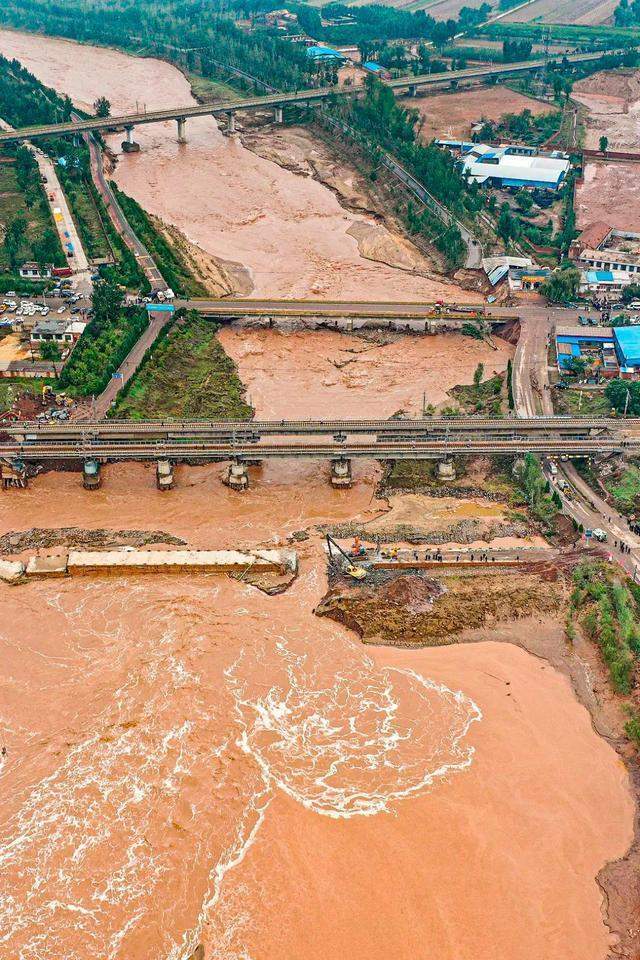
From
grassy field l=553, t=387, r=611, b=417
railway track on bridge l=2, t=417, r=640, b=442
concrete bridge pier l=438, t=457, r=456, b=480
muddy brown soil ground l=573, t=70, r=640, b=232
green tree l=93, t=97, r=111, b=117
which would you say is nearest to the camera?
concrete bridge pier l=438, t=457, r=456, b=480

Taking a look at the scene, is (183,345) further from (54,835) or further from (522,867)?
(522,867)

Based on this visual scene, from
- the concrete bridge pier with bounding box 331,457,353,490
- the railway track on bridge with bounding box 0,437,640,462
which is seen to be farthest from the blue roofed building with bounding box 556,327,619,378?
the concrete bridge pier with bounding box 331,457,353,490

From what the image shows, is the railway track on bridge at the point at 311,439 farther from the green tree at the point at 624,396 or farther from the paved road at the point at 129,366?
the paved road at the point at 129,366

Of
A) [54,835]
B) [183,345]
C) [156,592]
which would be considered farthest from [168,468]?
[54,835]

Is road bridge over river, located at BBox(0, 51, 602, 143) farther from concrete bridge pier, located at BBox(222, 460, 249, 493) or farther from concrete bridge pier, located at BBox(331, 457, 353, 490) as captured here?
concrete bridge pier, located at BBox(331, 457, 353, 490)

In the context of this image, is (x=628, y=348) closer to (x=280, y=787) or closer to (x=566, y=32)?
(x=280, y=787)

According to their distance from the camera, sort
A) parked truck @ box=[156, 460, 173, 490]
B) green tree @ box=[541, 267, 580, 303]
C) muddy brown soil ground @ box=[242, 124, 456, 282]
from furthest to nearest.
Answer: muddy brown soil ground @ box=[242, 124, 456, 282] < green tree @ box=[541, 267, 580, 303] < parked truck @ box=[156, 460, 173, 490]

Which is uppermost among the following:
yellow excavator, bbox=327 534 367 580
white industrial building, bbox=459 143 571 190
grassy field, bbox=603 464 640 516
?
white industrial building, bbox=459 143 571 190

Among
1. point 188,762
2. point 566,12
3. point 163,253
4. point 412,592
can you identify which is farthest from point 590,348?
point 566,12
